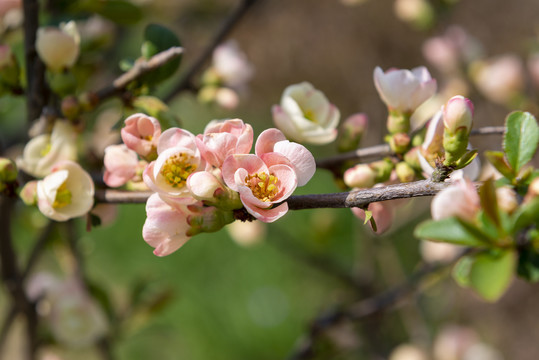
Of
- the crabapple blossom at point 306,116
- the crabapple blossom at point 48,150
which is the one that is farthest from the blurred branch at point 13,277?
the crabapple blossom at point 306,116

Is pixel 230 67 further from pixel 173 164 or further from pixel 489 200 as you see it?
pixel 489 200

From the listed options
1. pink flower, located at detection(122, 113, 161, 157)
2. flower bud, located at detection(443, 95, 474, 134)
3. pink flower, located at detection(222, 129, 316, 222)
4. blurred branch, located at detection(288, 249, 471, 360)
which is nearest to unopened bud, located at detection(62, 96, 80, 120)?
pink flower, located at detection(122, 113, 161, 157)

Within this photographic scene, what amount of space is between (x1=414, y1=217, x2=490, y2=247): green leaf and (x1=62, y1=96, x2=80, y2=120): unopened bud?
36 centimetres

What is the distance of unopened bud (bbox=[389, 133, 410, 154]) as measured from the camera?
46cm

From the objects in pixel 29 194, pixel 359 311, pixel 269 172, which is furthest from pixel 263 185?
pixel 359 311

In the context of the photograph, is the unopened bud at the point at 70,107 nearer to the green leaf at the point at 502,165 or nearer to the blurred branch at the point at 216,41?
the blurred branch at the point at 216,41

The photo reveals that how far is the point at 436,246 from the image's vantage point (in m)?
0.92

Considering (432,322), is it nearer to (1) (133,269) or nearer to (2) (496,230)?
(1) (133,269)

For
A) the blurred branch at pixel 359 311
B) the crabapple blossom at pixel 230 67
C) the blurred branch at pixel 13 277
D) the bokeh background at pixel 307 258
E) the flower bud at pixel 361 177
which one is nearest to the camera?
the flower bud at pixel 361 177

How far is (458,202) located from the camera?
344mm

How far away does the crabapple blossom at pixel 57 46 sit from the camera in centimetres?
49

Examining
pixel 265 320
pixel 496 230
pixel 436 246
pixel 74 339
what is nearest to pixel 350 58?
pixel 265 320

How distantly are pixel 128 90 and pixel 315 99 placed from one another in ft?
0.64

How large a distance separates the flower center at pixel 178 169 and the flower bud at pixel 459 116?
7.9 inches
